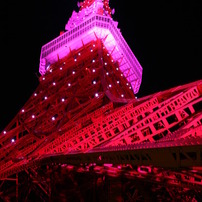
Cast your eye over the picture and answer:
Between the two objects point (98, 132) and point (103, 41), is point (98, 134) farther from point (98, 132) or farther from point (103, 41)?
point (103, 41)

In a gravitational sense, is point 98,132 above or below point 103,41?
below

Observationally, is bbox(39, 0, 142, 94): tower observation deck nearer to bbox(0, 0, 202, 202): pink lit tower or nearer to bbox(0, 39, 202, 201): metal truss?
bbox(0, 0, 202, 202): pink lit tower

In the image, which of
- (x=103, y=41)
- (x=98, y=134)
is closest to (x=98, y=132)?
(x=98, y=134)

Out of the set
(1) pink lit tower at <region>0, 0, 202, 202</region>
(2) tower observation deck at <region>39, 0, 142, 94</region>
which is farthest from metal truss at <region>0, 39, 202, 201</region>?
(2) tower observation deck at <region>39, 0, 142, 94</region>

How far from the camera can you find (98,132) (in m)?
11.7

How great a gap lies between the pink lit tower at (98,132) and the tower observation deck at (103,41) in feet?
0.30

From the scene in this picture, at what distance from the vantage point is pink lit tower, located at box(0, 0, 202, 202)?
633 centimetres

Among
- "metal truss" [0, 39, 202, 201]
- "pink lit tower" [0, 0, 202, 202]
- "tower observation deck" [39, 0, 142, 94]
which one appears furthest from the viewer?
"tower observation deck" [39, 0, 142, 94]

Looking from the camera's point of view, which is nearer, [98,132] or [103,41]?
[98,132]

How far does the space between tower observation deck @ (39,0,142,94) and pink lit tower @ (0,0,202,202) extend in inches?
3.6

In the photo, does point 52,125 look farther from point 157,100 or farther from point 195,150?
point 195,150

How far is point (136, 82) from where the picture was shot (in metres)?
32.3

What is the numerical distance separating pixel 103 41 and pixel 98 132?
1990 cm

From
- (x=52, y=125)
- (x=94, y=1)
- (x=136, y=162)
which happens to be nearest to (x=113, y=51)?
(x=94, y=1)
